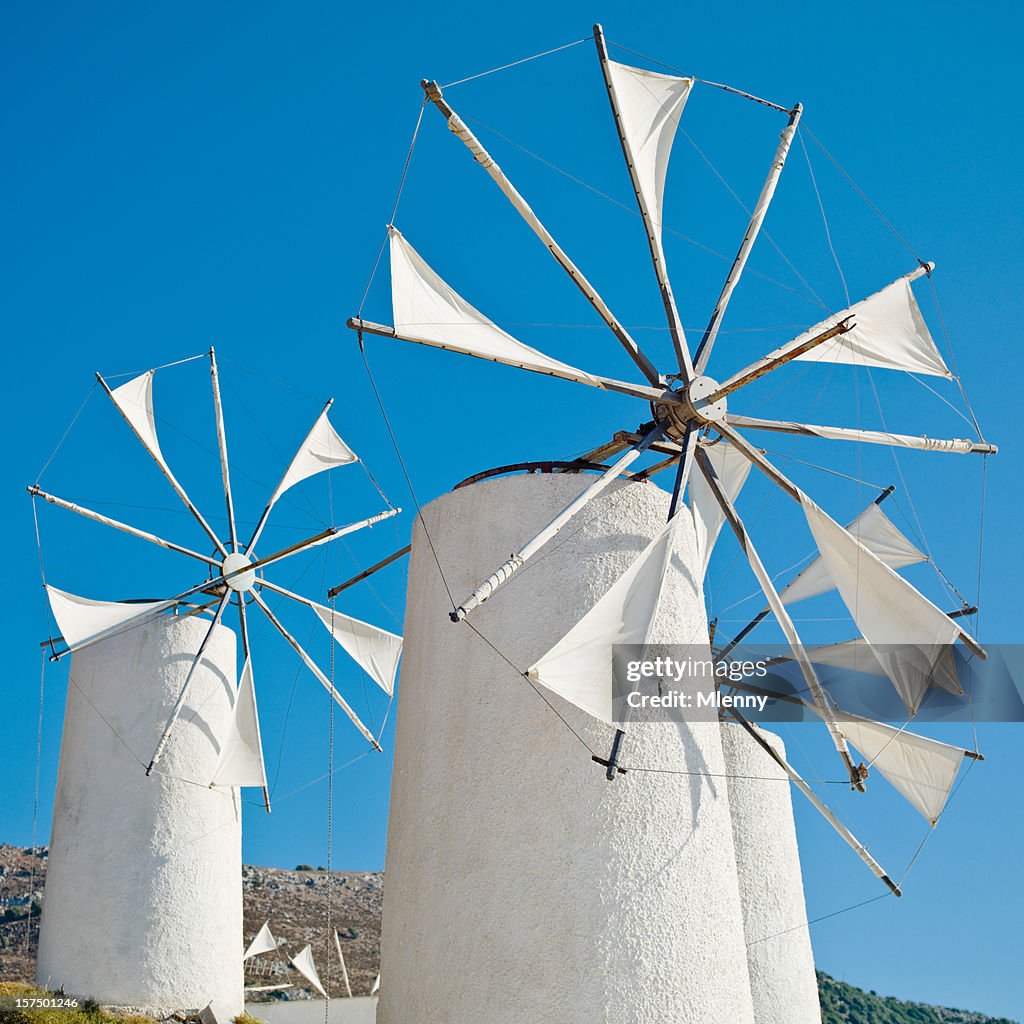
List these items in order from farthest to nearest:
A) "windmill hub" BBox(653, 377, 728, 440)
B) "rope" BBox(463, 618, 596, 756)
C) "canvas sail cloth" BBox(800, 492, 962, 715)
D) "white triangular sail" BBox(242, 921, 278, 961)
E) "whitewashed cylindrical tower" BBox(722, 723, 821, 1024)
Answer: "white triangular sail" BBox(242, 921, 278, 961)
"whitewashed cylindrical tower" BBox(722, 723, 821, 1024)
"windmill hub" BBox(653, 377, 728, 440)
"canvas sail cloth" BBox(800, 492, 962, 715)
"rope" BBox(463, 618, 596, 756)

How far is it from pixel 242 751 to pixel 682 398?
24.5 feet

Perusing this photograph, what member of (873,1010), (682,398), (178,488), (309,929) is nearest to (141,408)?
(178,488)

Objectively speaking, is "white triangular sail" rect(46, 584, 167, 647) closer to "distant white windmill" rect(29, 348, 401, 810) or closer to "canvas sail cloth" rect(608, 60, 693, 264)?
"distant white windmill" rect(29, 348, 401, 810)

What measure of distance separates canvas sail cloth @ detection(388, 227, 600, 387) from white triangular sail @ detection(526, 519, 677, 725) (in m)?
1.55

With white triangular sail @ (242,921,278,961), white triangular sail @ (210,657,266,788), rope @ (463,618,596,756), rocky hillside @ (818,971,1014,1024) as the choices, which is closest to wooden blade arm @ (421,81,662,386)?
rope @ (463,618,596,756)

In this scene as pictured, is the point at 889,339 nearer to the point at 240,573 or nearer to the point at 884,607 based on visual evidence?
the point at 884,607

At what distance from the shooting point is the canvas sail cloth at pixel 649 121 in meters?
8.56

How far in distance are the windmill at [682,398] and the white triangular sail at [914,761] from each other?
2.47 meters

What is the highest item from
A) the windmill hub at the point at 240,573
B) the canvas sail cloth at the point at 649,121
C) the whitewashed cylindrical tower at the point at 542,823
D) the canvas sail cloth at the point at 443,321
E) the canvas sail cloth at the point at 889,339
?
the canvas sail cloth at the point at 649,121

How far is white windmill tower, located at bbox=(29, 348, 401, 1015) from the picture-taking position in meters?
12.3

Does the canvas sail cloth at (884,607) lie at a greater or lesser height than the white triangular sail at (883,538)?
lesser

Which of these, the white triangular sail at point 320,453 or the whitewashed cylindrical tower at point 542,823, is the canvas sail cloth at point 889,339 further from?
the white triangular sail at point 320,453

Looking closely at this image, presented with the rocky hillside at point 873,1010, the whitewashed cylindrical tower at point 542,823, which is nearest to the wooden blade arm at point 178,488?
the whitewashed cylindrical tower at point 542,823

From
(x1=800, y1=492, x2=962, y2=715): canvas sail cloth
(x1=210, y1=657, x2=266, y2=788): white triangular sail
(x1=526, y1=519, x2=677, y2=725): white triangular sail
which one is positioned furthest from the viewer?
(x1=210, y1=657, x2=266, y2=788): white triangular sail
